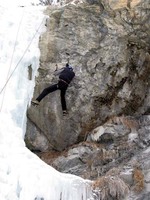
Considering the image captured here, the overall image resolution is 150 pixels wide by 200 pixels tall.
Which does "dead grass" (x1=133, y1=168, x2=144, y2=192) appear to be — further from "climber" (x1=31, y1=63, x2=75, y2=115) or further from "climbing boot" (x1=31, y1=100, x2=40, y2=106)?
"climbing boot" (x1=31, y1=100, x2=40, y2=106)

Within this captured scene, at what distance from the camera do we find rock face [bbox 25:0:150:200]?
9305 millimetres

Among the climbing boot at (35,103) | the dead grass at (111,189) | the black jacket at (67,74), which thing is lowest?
the dead grass at (111,189)

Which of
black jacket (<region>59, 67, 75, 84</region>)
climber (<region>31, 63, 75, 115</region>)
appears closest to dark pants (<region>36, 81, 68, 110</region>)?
climber (<region>31, 63, 75, 115</region>)

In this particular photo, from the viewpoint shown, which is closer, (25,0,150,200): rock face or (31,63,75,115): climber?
(25,0,150,200): rock face

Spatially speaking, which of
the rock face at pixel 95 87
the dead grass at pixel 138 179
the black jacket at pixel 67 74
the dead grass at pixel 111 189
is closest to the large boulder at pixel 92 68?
the rock face at pixel 95 87

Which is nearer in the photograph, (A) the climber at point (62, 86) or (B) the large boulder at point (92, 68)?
(A) the climber at point (62, 86)

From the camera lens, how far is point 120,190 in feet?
24.2

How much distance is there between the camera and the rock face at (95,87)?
9305 millimetres

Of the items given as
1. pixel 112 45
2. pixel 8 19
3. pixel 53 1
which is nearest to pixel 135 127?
pixel 112 45

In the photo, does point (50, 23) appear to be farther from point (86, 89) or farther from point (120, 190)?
point (120, 190)

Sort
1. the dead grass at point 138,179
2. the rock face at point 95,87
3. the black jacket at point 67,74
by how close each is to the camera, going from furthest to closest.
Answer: the black jacket at point 67,74, the rock face at point 95,87, the dead grass at point 138,179

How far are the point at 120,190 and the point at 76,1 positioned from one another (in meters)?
5.84

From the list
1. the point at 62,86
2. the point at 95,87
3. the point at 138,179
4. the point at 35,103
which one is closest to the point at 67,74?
the point at 62,86

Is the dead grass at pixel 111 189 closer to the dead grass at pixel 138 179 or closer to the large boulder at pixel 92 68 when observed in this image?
the dead grass at pixel 138 179
